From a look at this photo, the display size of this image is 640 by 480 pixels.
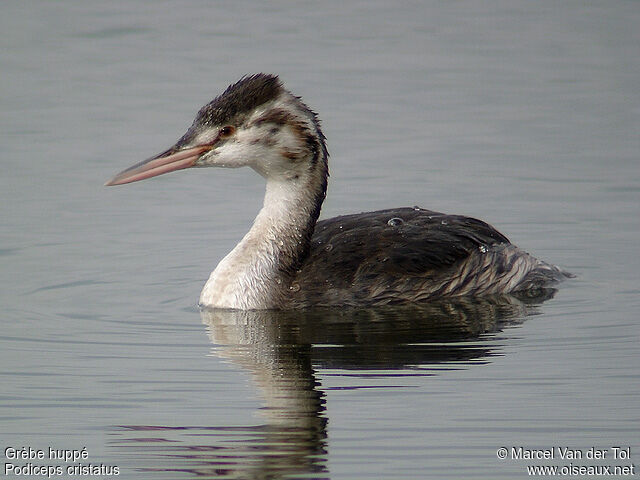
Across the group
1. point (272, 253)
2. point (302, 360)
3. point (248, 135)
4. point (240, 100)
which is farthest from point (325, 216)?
point (302, 360)

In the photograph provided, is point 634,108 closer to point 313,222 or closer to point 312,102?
point 312,102

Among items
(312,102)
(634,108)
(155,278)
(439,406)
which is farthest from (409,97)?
(439,406)

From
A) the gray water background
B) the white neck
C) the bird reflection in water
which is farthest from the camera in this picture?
the white neck

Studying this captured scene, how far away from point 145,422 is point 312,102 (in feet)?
32.9

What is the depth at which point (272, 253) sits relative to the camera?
492 inches

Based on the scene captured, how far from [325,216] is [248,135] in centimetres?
338

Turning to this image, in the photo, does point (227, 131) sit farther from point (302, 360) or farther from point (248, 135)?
point (302, 360)

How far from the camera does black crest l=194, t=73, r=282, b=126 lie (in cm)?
1211

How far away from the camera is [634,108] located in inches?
736

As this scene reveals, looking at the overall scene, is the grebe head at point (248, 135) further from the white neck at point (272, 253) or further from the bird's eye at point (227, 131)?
the white neck at point (272, 253)

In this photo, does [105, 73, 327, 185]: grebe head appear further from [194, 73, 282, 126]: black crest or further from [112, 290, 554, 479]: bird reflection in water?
[112, 290, 554, 479]: bird reflection in water

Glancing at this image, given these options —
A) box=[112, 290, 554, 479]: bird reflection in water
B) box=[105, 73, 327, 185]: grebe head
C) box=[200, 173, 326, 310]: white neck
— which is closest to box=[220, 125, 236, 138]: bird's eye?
box=[105, 73, 327, 185]: grebe head

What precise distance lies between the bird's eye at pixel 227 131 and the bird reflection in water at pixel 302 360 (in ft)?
4.53

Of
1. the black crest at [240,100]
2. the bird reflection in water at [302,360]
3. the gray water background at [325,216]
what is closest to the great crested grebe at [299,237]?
the black crest at [240,100]
